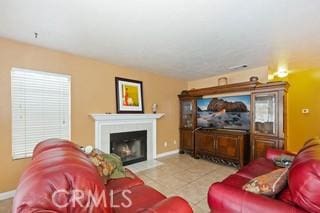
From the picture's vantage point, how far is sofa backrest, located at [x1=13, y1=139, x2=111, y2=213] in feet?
2.59

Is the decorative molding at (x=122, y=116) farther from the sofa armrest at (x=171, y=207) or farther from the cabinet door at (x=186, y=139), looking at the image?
the sofa armrest at (x=171, y=207)

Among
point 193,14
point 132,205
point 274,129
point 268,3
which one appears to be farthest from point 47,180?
point 274,129

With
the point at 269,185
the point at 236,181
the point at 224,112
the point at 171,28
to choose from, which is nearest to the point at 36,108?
the point at 171,28

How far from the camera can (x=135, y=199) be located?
1.56 metres

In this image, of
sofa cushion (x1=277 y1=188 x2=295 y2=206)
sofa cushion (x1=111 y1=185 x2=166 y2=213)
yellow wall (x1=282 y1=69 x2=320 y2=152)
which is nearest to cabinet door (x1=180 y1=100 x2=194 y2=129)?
yellow wall (x1=282 y1=69 x2=320 y2=152)

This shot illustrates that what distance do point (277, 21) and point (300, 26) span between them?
0.38 metres

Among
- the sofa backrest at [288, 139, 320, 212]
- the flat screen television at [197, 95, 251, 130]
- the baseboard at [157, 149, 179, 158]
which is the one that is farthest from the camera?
the baseboard at [157, 149, 179, 158]

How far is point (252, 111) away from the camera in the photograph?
3.76 meters

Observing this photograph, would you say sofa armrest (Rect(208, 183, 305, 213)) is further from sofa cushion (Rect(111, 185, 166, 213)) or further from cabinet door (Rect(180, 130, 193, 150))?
cabinet door (Rect(180, 130, 193, 150))

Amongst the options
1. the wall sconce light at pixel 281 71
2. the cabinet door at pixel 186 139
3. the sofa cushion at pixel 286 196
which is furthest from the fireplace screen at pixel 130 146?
the wall sconce light at pixel 281 71

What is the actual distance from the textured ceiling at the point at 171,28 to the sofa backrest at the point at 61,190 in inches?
60.4

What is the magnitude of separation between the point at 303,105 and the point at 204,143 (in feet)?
9.03

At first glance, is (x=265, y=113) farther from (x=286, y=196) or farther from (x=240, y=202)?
(x=240, y=202)

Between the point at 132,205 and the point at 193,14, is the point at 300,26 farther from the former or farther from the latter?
the point at 132,205
